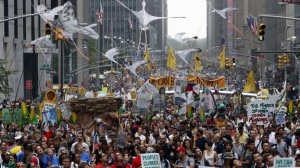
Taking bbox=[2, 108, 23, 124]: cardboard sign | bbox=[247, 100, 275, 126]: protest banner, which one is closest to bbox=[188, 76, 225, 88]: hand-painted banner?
bbox=[2, 108, 23, 124]: cardboard sign

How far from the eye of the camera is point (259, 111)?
2323cm

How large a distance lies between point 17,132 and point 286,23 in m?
75.0

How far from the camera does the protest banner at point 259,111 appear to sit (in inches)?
910

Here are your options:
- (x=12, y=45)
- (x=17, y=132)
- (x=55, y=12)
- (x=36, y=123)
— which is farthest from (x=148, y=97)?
(x=12, y=45)

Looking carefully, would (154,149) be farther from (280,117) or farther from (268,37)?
(268,37)

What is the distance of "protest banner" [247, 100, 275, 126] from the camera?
23.1 meters

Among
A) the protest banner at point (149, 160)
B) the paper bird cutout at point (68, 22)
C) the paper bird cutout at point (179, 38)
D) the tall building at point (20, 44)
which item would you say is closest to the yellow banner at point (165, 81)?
the paper bird cutout at point (68, 22)

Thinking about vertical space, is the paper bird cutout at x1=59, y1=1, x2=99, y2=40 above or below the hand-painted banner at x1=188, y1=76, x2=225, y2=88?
above

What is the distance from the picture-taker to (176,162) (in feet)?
56.5

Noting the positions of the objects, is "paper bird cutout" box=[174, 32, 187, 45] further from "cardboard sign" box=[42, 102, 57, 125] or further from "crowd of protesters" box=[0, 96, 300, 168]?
"crowd of protesters" box=[0, 96, 300, 168]

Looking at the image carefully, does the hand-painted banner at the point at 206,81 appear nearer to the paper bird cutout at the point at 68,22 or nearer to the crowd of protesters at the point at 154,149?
the paper bird cutout at the point at 68,22

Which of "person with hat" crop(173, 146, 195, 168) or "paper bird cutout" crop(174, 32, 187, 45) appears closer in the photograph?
"person with hat" crop(173, 146, 195, 168)

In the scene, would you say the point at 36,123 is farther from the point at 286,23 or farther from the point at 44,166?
the point at 286,23

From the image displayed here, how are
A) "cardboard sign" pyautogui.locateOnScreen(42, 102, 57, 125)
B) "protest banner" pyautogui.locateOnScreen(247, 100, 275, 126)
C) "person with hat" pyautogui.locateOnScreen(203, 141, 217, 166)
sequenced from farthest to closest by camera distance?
"cardboard sign" pyautogui.locateOnScreen(42, 102, 57, 125) < "protest banner" pyautogui.locateOnScreen(247, 100, 275, 126) < "person with hat" pyautogui.locateOnScreen(203, 141, 217, 166)
